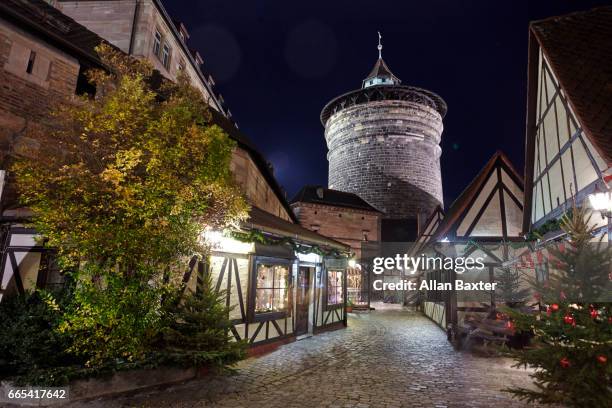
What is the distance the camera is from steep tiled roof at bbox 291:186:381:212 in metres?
27.9

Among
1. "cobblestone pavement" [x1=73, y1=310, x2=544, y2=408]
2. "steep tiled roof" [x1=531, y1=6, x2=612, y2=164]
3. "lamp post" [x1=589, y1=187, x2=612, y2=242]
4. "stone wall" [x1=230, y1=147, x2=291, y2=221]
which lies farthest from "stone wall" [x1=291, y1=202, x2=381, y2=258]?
"lamp post" [x1=589, y1=187, x2=612, y2=242]

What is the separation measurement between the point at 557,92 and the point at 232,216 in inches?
320

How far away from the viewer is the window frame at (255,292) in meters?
7.96

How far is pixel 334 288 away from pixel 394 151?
2423 cm

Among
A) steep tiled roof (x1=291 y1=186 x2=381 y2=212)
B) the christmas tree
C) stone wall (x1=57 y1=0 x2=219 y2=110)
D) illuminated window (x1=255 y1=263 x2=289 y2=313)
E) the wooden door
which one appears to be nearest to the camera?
the christmas tree

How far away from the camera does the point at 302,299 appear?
1061 cm

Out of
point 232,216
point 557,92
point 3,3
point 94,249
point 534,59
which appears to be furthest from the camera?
point 534,59

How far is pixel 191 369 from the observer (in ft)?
19.8

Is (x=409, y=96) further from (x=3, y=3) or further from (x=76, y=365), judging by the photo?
(x=76, y=365)

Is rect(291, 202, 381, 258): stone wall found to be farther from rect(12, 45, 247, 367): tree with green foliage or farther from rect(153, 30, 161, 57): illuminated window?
rect(12, 45, 247, 367): tree with green foliage

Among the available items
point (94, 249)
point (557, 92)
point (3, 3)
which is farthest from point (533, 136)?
point (3, 3)

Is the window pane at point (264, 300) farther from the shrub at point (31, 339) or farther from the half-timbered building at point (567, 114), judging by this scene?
the half-timbered building at point (567, 114)

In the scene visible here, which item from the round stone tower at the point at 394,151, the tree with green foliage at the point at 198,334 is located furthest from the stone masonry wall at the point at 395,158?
the tree with green foliage at the point at 198,334

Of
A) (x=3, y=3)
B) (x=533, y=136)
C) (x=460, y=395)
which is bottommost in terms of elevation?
(x=460, y=395)
